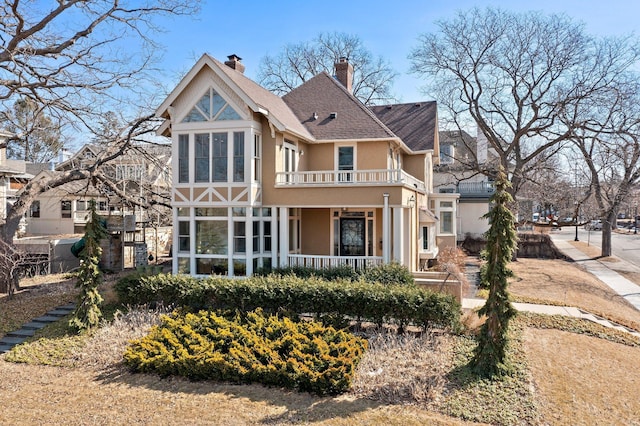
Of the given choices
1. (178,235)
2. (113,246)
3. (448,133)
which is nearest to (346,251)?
(178,235)

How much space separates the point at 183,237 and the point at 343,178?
A: 699 cm

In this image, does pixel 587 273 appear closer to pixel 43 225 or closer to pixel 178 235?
pixel 178 235

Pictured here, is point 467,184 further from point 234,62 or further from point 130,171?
point 130,171

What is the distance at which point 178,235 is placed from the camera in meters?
17.4

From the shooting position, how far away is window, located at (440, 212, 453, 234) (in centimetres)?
2583

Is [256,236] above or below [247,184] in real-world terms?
below

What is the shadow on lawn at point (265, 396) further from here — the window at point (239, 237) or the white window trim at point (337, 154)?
the white window trim at point (337, 154)

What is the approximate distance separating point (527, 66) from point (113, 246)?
2792 cm

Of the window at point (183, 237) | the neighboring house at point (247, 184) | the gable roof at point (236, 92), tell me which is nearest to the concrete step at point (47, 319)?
the neighboring house at point (247, 184)

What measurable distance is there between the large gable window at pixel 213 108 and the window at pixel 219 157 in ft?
2.28

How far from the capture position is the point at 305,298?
12953 mm

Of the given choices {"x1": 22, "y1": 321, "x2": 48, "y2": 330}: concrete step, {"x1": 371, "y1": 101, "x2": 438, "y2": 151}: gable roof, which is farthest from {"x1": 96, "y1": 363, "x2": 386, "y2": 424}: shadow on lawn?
{"x1": 371, "y1": 101, "x2": 438, "y2": 151}: gable roof


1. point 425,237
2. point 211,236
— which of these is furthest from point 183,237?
point 425,237

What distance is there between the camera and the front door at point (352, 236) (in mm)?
19984
